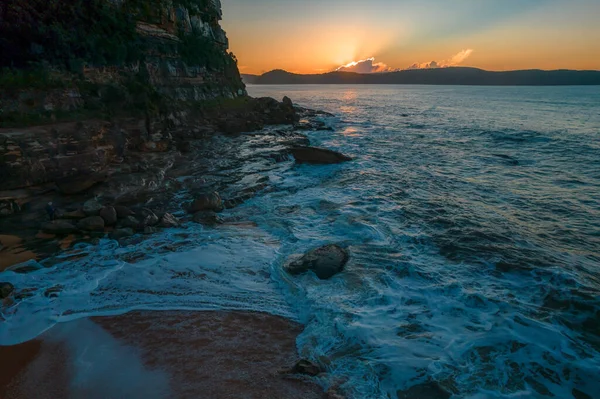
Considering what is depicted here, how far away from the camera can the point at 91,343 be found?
6.80 m

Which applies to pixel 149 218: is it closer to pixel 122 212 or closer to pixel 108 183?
pixel 122 212

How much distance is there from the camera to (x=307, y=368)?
20.1 feet

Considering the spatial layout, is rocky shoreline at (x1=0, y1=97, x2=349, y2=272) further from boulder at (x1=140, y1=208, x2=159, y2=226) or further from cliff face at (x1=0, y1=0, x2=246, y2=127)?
cliff face at (x1=0, y1=0, x2=246, y2=127)

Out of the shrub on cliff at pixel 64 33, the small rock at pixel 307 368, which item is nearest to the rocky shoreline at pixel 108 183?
the shrub on cliff at pixel 64 33

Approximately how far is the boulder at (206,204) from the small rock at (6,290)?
21.4ft

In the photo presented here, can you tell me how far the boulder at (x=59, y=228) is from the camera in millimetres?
11289

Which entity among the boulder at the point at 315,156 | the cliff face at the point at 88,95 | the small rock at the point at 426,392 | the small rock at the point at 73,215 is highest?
the cliff face at the point at 88,95

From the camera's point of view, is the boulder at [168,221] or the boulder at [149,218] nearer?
the boulder at [149,218]

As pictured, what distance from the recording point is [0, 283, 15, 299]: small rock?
7.96 m

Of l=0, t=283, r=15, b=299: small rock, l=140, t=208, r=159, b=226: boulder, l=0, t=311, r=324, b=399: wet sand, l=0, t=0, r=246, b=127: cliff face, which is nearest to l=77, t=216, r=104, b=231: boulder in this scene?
l=140, t=208, r=159, b=226: boulder

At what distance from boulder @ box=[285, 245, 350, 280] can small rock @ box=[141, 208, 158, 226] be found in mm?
5725

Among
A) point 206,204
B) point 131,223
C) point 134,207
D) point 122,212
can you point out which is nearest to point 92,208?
point 122,212

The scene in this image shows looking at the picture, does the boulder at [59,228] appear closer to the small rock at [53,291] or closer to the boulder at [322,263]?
the small rock at [53,291]

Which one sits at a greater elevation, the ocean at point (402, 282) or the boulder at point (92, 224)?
the boulder at point (92, 224)
